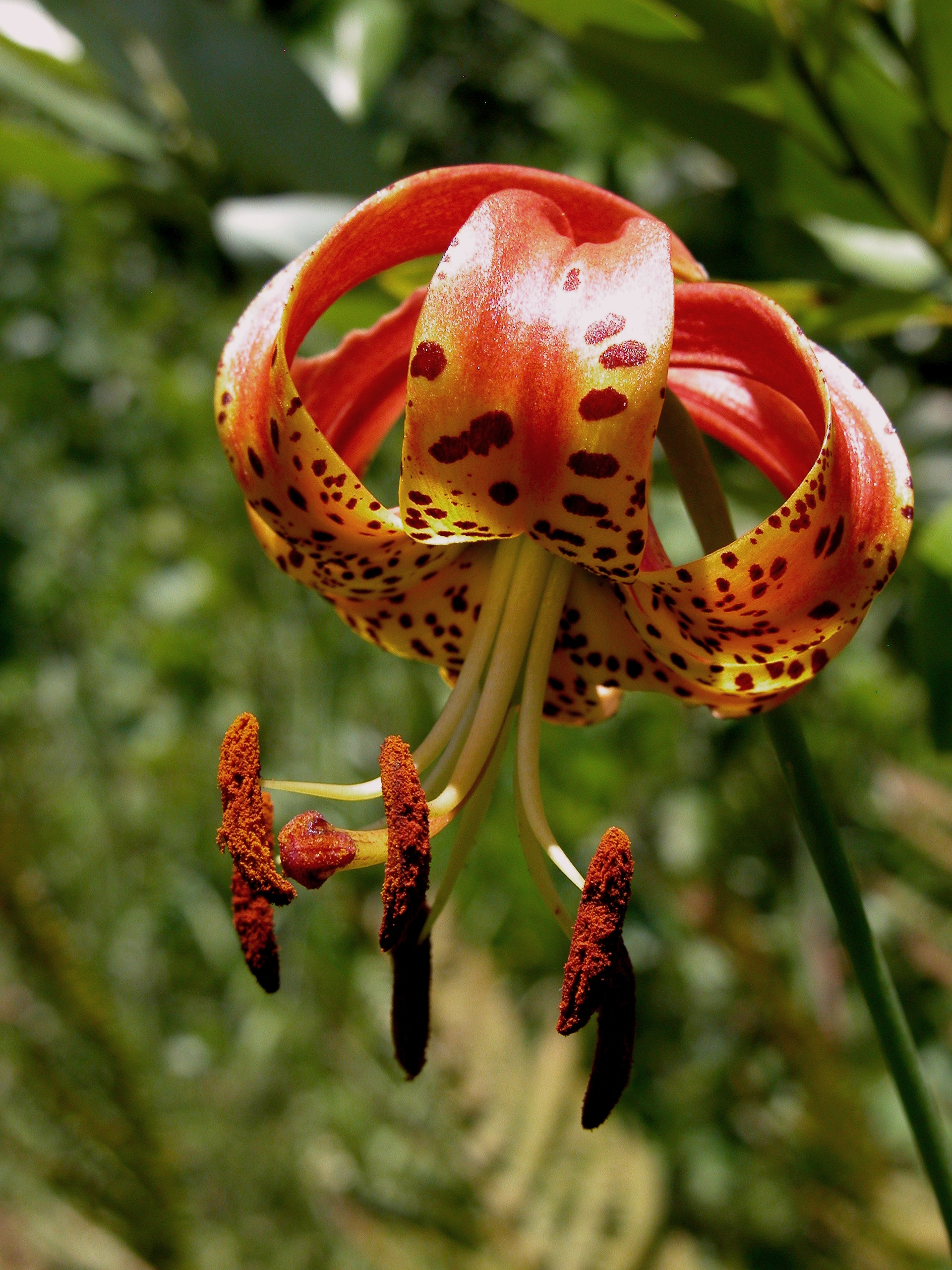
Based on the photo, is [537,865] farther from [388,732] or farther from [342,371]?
[388,732]

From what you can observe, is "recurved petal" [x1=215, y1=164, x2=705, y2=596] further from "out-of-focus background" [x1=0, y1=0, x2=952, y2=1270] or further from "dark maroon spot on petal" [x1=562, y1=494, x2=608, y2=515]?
"out-of-focus background" [x1=0, y1=0, x2=952, y2=1270]

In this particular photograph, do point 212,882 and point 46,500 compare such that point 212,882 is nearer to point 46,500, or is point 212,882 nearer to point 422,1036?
Answer: point 46,500

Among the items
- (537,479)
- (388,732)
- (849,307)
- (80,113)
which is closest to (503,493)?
(537,479)

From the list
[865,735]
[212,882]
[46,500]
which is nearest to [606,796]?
[865,735]

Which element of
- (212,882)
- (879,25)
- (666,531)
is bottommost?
(212,882)

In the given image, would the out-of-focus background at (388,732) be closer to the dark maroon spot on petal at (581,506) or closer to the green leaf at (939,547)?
the green leaf at (939,547)

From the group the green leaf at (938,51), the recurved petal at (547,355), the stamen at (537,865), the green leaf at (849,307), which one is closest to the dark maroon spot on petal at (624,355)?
the recurved petal at (547,355)
